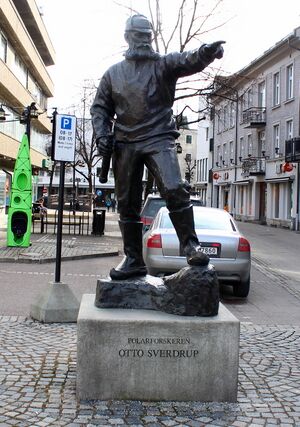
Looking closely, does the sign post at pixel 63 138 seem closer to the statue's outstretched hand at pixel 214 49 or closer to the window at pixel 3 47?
the statue's outstretched hand at pixel 214 49

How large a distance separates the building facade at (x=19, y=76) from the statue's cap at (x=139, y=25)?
15.9 meters

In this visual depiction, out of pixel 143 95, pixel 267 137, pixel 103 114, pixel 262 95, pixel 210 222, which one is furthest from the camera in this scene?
pixel 262 95

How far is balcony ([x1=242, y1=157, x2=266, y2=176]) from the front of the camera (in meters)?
40.2

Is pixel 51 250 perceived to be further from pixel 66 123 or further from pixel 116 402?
pixel 116 402

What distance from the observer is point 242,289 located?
368 inches

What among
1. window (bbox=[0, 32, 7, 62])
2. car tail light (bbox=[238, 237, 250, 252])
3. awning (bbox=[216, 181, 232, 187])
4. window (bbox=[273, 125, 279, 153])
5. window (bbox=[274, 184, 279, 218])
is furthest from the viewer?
awning (bbox=[216, 181, 232, 187])

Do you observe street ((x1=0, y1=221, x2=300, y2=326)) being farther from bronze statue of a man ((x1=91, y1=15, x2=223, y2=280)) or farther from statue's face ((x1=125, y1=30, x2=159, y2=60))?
statue's face ((x1=125, y1=30, x2=159, y2=60))

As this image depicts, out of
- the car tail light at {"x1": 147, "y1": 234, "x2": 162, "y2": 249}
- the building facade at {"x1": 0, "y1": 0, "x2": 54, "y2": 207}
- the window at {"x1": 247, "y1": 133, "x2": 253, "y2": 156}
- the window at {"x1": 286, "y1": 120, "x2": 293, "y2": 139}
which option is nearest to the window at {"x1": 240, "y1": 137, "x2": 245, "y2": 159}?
the window at {"x1": 247, "y1": 133, "x2": 253, "y2": 156}

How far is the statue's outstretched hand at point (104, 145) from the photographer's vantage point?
4688 millimetres

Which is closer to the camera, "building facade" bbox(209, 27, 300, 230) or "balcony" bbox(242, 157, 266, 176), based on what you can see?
"building facade" bbox(209, 27, 300, 230)

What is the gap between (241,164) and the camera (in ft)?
153

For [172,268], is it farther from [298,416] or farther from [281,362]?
[298,416]

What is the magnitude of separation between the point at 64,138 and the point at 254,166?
34.9 metres

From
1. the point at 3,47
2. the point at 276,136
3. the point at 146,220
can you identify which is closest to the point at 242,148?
the point at 276,136
